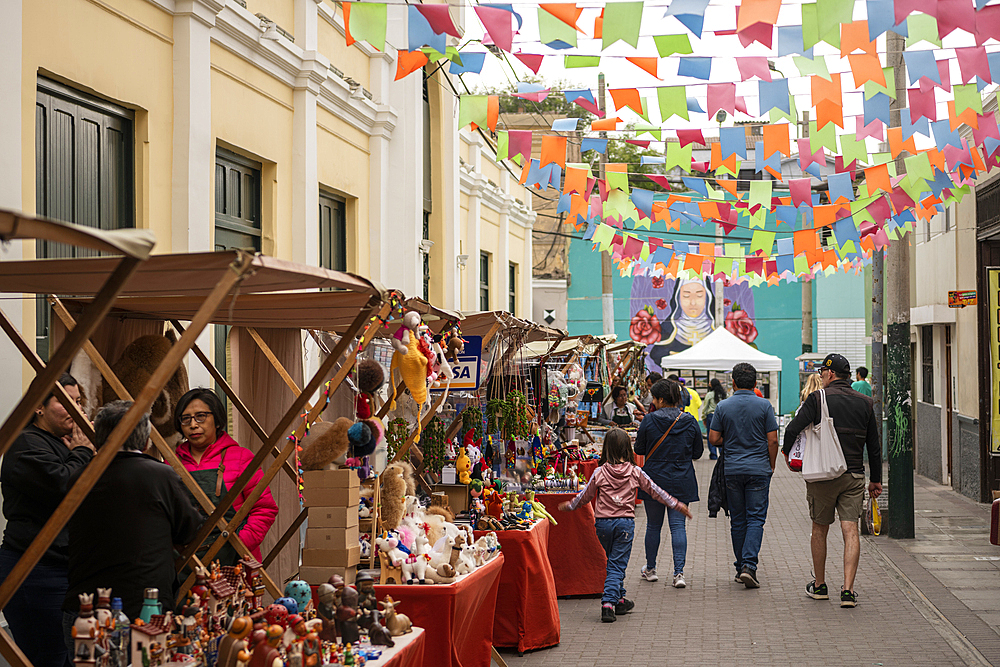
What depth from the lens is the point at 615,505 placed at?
8.05 m

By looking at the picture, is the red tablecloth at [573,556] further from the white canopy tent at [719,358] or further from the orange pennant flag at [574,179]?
the white canopy tent at [719,358]

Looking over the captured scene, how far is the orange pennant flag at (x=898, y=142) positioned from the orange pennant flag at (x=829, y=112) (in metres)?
1.82

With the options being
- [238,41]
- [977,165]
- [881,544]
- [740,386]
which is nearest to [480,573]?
[740,386]

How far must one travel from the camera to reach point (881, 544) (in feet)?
37.4

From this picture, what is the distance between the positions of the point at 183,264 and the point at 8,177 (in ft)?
9.44

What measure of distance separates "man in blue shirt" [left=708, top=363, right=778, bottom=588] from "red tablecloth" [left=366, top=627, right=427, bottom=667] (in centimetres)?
492

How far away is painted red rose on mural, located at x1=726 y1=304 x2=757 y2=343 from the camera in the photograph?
31.8 m

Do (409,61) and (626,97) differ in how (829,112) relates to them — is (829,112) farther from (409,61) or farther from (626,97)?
(409,61)

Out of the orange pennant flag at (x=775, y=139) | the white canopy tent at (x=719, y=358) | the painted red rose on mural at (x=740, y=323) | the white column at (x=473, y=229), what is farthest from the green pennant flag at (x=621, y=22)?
the painted red rose on mural at (x=740, y=323)

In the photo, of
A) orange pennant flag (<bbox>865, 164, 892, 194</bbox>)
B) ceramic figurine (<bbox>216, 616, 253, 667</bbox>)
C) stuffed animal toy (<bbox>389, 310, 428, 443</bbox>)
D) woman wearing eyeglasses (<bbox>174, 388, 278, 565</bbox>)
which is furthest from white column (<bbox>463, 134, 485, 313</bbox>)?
ceramic figurine (<bbox>216, 616, 253, 667</bbox>)

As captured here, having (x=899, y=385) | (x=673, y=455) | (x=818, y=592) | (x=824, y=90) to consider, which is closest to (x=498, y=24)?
(x=824, y=90)

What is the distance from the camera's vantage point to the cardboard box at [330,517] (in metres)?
4.90

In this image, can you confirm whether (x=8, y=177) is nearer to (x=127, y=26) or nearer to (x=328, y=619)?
(x=127, y=26)

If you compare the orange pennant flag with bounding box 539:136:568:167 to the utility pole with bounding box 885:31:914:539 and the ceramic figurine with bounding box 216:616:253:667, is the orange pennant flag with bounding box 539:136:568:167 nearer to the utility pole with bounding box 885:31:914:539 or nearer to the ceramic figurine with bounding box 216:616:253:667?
the utility pole with bounding box 885:31:914:539
